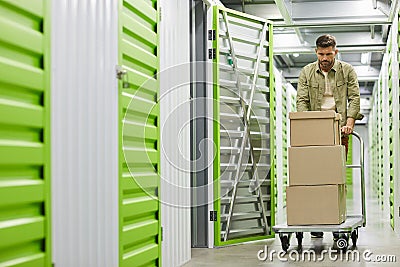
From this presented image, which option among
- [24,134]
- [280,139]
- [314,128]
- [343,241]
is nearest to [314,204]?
[343,241]

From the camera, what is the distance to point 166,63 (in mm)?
4387

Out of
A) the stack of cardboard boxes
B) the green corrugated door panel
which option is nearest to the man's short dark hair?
the stack of cardboard boxes

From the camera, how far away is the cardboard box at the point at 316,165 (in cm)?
513

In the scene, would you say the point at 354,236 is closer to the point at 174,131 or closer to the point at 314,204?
the point at 314,204

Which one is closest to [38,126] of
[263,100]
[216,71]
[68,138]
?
[68,138]

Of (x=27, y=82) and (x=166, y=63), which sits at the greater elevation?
(x=166, y=63)

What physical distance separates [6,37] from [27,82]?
216 mm

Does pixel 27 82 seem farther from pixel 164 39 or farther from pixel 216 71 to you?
pixel 216 71

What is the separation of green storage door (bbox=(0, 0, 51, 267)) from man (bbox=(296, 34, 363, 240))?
3575 millimetres

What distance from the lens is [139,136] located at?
3725 mm

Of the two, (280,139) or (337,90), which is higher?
(337,90)

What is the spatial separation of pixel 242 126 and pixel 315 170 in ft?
3.84

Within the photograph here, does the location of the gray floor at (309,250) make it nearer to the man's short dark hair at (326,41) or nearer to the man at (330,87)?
the man at (330,87)

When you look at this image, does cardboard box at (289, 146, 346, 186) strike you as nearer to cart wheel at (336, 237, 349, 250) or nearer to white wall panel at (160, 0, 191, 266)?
cart wheel at (336, 237, 349, 250)
